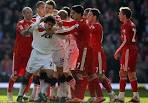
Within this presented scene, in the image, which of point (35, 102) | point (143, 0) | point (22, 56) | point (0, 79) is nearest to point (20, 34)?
point (22, 56)

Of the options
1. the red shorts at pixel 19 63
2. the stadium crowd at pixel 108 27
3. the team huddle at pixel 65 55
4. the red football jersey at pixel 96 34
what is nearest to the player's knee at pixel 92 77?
the team huddle at pixel 65 55

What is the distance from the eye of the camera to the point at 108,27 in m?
26.7

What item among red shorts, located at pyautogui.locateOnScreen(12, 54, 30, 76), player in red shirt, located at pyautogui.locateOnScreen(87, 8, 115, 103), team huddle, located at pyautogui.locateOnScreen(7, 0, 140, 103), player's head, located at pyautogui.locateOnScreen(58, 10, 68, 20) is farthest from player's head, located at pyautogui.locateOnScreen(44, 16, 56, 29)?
red shorts, located at pyautogui.locateOnScreen(12, 54, 30, 76)

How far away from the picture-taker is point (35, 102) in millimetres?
16141

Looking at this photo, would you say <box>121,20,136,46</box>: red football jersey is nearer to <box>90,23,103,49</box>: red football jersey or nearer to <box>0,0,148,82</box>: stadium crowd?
<box>90,23,103,49</box>: red football jersey

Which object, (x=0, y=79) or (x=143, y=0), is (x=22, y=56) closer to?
(x=0, y=79)

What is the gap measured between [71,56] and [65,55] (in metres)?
0.23

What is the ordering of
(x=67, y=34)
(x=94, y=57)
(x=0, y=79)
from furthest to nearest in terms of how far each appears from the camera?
(x=0, y=79)
(x=94, y=57)
(x=67, y=34)

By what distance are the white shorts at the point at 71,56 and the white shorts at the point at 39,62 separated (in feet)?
1.54

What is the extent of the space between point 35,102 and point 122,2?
34.6ft

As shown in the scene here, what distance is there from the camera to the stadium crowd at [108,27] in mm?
24875

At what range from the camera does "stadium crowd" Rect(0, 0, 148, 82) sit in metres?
24.9

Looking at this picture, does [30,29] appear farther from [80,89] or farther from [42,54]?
[80,89]

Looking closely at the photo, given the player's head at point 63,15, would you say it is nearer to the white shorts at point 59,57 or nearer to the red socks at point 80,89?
the white shorts at point 59,57
